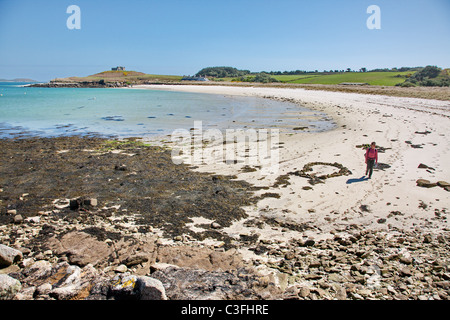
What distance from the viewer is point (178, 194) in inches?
315

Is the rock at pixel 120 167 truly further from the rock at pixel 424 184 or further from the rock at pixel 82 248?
the rock at pixel 424 184

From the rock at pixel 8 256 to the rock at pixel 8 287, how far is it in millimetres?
1133

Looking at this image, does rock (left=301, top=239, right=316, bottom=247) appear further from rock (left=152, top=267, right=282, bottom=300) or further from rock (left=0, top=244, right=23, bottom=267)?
rock (left=0, top=244, right=23, bottom=267)

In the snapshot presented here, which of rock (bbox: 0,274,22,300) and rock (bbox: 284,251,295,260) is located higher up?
rock (bbox: 0,274,22,300)

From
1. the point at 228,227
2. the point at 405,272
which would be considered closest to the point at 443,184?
the point at 405,272

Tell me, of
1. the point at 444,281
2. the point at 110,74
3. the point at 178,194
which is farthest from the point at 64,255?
the point at 110,74

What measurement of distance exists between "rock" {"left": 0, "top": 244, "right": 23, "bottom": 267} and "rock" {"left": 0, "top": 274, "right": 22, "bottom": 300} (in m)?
1.13

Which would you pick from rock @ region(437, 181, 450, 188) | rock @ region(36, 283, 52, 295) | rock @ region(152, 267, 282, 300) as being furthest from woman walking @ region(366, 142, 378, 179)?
rock @ region(36, 283, 52, 295)

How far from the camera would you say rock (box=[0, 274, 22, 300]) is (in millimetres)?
3422

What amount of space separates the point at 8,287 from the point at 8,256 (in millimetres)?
1367

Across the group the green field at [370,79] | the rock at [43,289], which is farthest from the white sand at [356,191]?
the green field at [370,79]

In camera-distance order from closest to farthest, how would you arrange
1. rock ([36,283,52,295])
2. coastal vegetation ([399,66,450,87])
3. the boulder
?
rock ([36,283,52,295]) < the boulder < coastal vegetation ([399,66,450,87])
